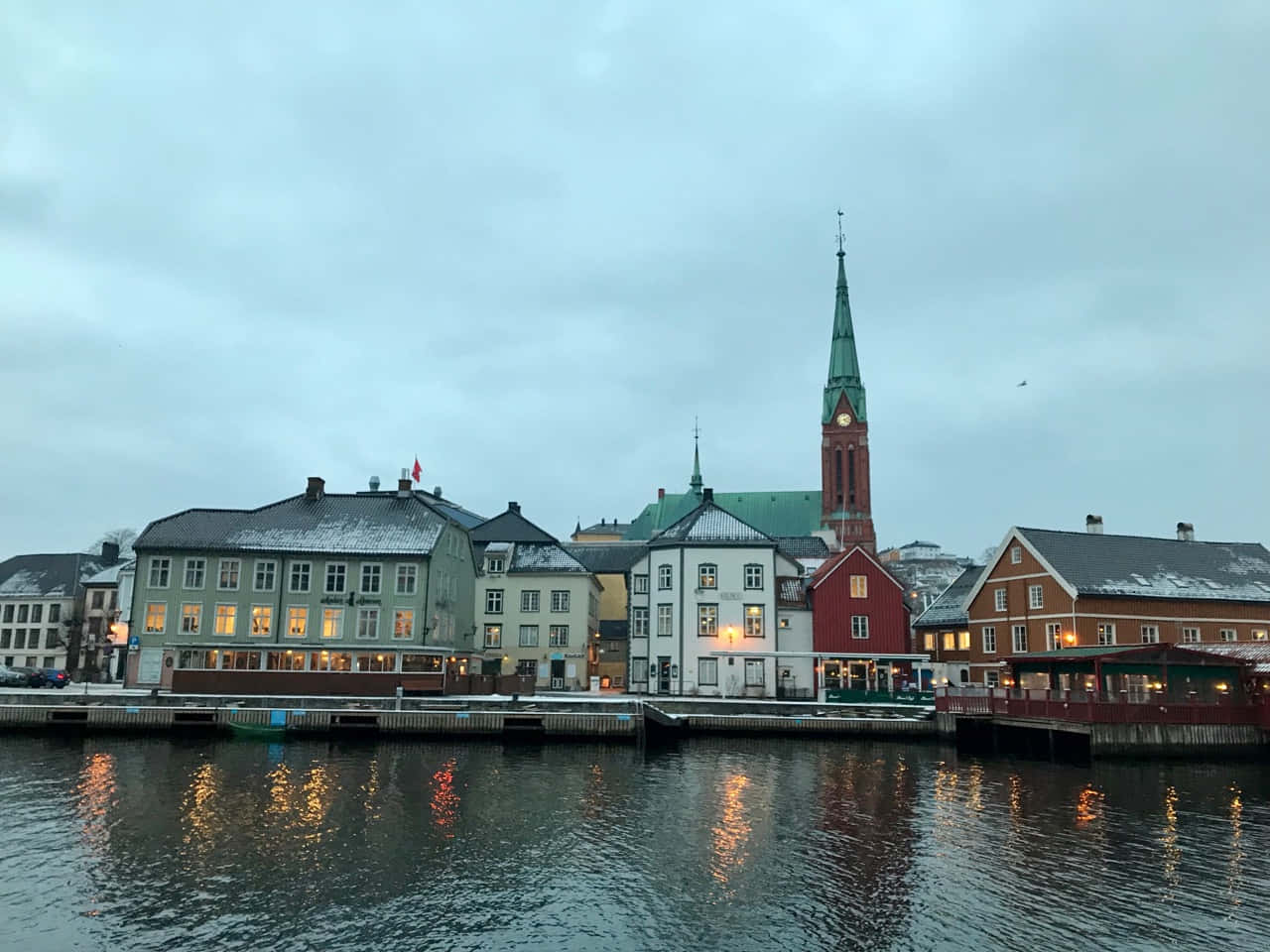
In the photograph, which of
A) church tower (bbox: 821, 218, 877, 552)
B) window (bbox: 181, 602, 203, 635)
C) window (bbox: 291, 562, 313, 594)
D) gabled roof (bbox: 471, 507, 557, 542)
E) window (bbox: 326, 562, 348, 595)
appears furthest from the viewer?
church tower (bbox: 821, 218, 877, 552)

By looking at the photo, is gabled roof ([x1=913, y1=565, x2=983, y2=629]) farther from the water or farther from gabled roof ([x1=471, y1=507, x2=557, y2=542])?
gabled roof ([x1=471, y1=507, x2=557, y2=542])

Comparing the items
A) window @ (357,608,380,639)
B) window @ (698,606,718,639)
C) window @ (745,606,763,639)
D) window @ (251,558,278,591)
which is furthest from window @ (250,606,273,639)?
window @ (745,606,763,639)

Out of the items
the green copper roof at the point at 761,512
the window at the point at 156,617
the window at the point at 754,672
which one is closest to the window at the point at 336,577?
the window at the point at 156,617

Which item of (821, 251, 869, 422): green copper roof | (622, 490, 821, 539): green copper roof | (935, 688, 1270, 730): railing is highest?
(821, 251, 869, 422): green copper roof

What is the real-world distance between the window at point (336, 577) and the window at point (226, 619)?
5.83 meters

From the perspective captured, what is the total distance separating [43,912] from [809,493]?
125 meters

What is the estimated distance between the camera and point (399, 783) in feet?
109

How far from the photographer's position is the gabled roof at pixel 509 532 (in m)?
75.9

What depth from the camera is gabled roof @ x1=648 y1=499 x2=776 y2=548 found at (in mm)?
65000

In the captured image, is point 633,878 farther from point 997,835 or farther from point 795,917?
point 997,835

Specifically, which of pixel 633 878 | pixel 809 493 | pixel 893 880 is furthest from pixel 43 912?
pixel 809 493

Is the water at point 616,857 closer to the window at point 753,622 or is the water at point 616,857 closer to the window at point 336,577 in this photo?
the window at point 336,577

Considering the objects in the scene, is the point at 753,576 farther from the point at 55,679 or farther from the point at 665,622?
the point at 55,679

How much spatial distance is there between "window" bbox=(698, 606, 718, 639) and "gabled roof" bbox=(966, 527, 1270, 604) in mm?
18967
